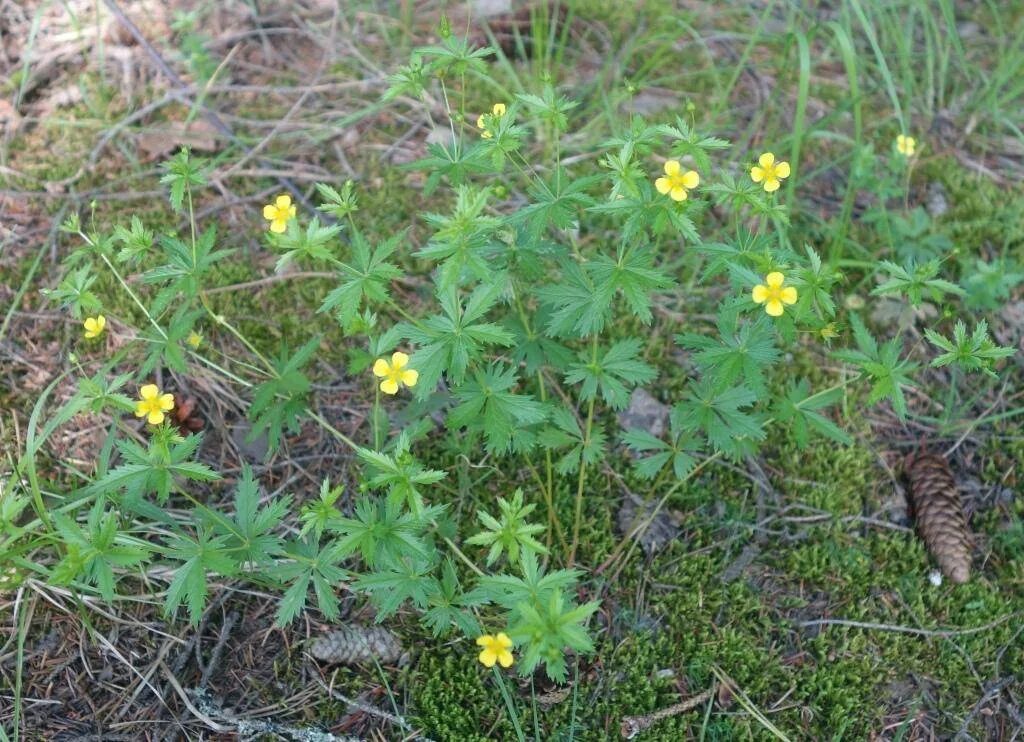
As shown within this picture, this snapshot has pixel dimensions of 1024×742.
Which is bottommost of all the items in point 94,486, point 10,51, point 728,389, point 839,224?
point 839,224

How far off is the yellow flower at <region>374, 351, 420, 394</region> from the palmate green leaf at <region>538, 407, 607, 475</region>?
0.53 m

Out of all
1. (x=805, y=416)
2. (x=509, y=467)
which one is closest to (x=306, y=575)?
(x=509, y=467)

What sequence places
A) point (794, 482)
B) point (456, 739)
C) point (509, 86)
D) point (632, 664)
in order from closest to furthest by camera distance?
point (456, 739), point (632, 664), point (794, 482), point (509, 86)

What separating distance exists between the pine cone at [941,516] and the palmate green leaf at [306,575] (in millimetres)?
1947

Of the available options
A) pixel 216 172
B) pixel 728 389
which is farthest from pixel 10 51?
pixel 728 389

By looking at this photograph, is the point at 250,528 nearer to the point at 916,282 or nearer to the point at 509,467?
the point at 509,467

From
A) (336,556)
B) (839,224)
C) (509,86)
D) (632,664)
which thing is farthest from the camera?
(509,86)

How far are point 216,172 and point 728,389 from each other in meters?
2.35

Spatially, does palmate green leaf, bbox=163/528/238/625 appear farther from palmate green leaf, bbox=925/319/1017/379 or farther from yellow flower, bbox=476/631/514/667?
palmate green leaf, bbox=925/319/1017/379

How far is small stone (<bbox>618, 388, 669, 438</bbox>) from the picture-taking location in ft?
9.76

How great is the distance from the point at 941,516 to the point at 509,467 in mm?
1466

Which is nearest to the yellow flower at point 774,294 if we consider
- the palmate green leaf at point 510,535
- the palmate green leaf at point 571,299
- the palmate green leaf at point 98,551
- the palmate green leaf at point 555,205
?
the palmate green leaf at point 571,299

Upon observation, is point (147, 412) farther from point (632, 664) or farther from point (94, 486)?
point (632, 664)

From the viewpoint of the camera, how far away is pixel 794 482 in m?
2.90
